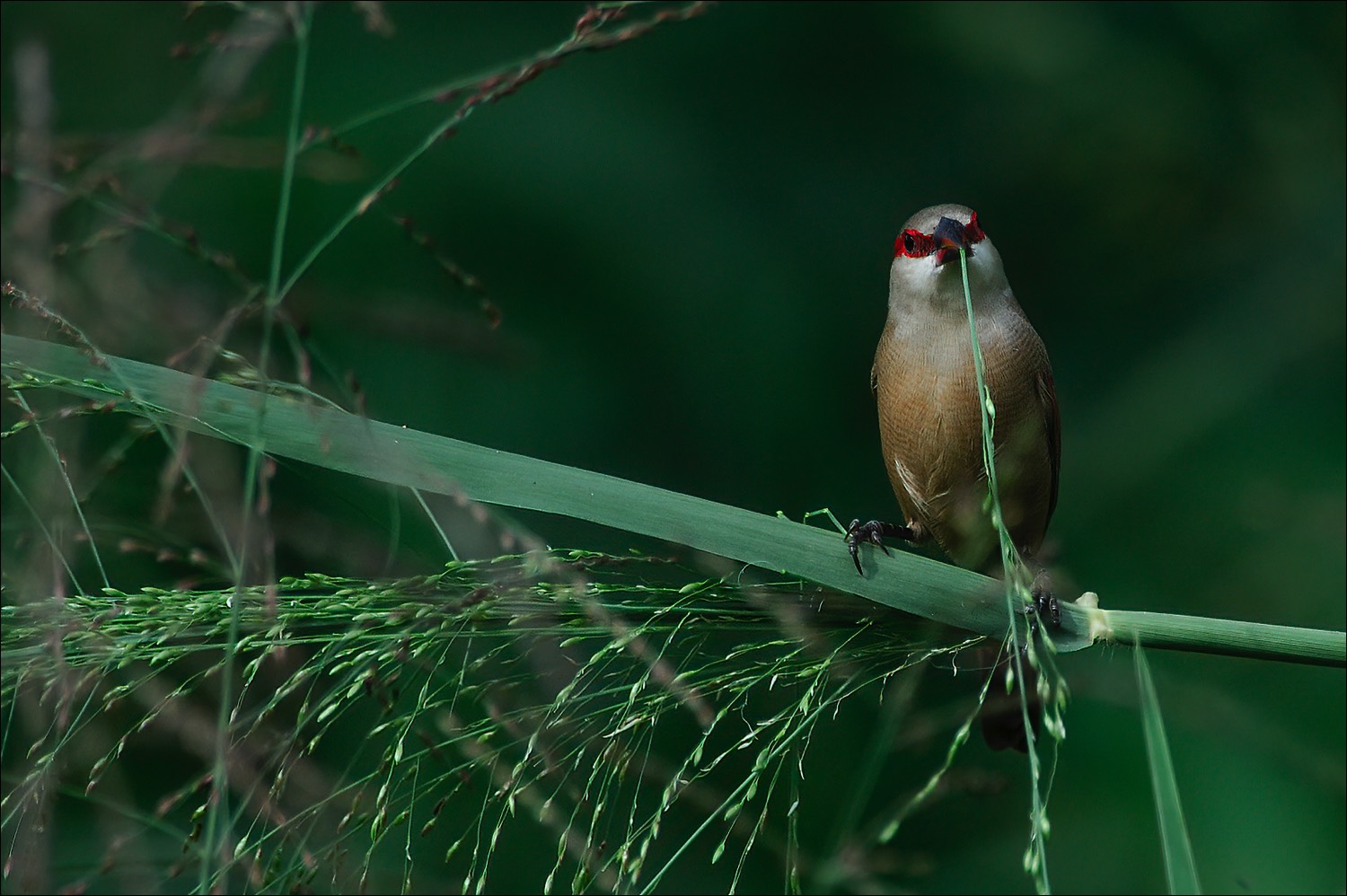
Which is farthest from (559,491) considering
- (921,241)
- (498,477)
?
(921,241)

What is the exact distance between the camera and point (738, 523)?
1.33m

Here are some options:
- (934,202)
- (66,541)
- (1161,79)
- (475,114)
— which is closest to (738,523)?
(66,541)

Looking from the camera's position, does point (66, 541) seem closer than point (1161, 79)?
Yes

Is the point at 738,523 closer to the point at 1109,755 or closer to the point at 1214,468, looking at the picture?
the point at 1109,755

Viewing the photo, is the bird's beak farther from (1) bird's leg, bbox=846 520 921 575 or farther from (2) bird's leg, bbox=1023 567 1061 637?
(2) bird's leg, bbox=1023 567 1061 637

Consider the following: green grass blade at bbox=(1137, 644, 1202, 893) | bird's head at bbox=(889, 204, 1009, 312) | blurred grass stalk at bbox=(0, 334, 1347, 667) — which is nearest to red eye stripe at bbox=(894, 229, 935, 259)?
bird's head at bbox=(889, 204, 1009, 312)

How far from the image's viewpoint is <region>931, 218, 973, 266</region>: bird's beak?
2254 mm

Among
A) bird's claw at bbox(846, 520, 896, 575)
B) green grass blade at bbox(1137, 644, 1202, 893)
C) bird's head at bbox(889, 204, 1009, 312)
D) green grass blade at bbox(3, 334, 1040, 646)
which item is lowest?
green grass blade at bbox(1137, 644, 1202, 893)

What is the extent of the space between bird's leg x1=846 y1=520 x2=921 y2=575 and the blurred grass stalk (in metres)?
0.01

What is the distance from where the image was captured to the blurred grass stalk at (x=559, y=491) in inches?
49.7

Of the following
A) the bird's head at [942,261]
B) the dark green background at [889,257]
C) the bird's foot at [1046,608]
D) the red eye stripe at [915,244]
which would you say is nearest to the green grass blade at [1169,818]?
the bird's foot at [1046,608]

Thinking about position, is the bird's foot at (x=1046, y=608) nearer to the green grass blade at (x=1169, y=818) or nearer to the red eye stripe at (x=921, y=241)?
the green grass blade at (x=1169, y=818)

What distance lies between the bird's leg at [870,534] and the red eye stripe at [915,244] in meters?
0.52

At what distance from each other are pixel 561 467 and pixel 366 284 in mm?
2357
